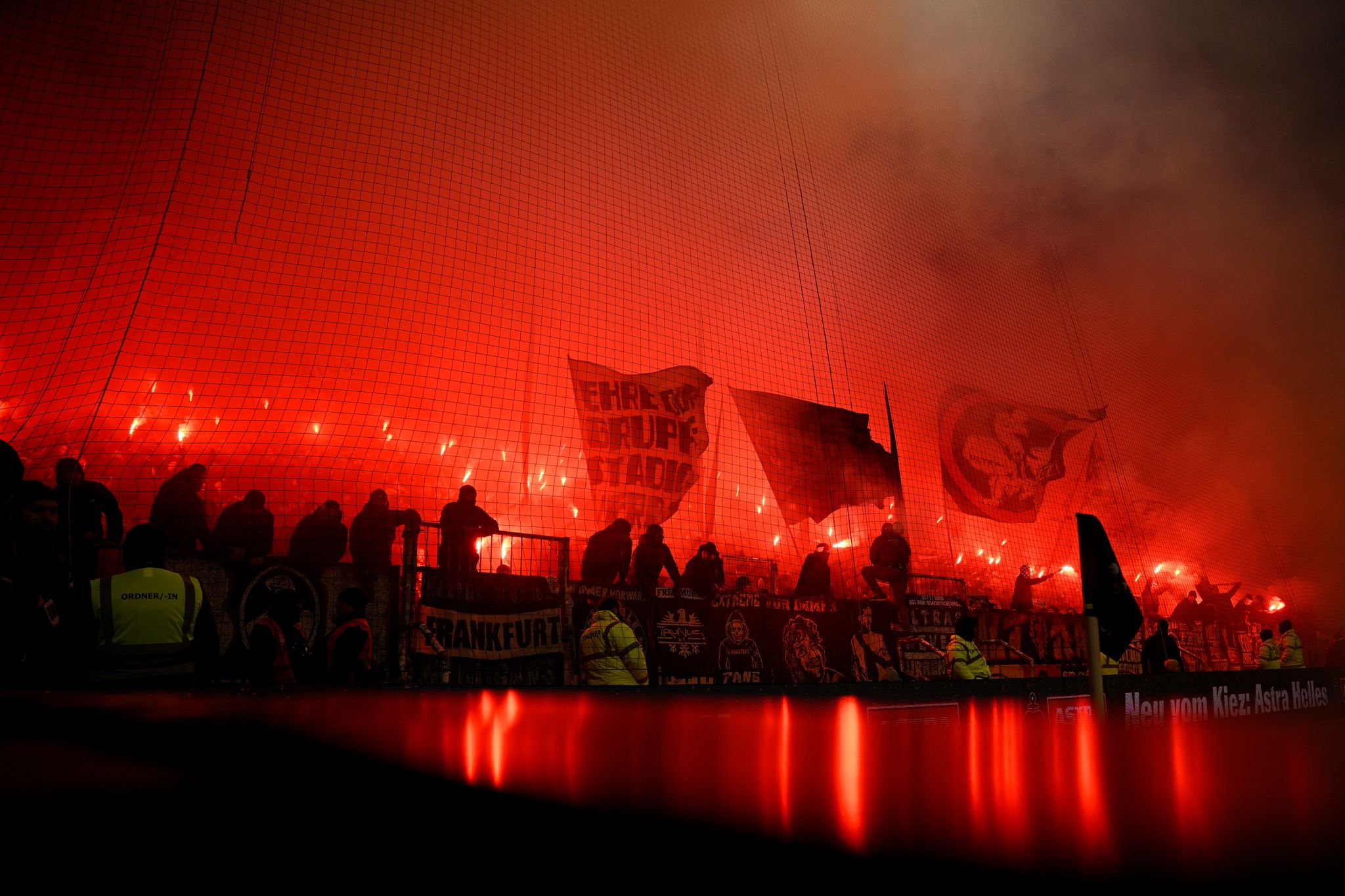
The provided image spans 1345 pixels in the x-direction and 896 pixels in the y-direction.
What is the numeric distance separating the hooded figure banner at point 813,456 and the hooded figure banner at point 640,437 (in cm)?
52

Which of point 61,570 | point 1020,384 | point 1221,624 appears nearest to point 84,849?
point 61,570

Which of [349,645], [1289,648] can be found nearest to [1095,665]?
[349,645]

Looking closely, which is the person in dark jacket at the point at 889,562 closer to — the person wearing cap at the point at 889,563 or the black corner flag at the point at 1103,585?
the person wearing cap at the point at 889,563

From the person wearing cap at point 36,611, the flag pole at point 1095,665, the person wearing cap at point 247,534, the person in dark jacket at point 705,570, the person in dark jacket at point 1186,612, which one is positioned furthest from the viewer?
the person in dark jacket at point 1186,612

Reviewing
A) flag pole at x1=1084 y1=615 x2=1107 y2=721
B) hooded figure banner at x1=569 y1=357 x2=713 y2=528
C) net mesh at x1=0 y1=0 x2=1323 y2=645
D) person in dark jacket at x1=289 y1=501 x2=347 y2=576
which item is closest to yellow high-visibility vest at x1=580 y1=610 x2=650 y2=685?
net mesh at x1=0 y1=0 x2=1323 y2=645

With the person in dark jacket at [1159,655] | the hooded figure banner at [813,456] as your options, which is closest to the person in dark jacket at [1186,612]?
the person in dark jacket at [1159,655]

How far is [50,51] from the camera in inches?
200

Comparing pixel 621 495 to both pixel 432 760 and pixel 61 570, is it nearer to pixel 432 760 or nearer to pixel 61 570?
pixel 61 570

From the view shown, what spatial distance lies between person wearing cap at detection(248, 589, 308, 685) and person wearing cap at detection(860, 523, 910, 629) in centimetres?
418

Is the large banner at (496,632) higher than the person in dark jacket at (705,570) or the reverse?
the reverse

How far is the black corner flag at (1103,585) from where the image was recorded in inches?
126

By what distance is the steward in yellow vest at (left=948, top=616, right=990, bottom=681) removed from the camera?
15.5 ft

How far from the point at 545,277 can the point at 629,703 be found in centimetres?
560

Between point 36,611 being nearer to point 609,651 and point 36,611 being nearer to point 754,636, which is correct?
point 609,651
